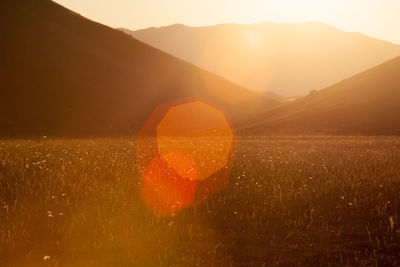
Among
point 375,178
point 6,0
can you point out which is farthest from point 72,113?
point 375,178

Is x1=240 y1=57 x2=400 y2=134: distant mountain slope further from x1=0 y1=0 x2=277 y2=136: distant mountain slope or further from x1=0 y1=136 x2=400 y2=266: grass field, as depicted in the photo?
x1=0 y1=136 x2=400 y2=266: grass field

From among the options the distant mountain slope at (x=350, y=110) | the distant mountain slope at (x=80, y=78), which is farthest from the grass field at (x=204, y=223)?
the distant mountain slope at (x=350, y=110)

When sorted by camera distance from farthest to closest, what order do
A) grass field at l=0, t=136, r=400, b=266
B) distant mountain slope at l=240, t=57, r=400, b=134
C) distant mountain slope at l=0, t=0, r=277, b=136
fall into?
distant mountain slope at l=0, t=0, r=277, b=136 → distant mountain slope at l=240, t=57, r=400, b=134 → grass field at l=0, t=136, r=400, b=266

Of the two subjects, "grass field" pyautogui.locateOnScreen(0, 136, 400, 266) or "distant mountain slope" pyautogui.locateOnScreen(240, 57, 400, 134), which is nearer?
"grass field" pyautogui.locateOnScreen(0, 136, 400, 266)

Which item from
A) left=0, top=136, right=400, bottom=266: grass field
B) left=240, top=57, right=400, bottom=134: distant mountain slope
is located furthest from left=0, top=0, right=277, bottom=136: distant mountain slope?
left=0, top=136, right=400, bottom=266: grass field

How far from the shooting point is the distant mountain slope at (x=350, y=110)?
5622 cm

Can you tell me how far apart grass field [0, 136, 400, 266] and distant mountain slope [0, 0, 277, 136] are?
45.4m

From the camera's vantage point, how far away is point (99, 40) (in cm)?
9969

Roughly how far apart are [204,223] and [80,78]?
7488 centimetres

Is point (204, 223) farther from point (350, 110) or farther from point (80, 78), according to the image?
point (80, 78)

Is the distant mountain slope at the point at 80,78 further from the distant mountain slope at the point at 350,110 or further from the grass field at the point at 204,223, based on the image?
the grass field at the point at 204,223

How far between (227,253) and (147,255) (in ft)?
4.16

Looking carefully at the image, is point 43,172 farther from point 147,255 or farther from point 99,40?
point 99,40

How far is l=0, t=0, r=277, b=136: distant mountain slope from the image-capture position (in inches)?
2350
